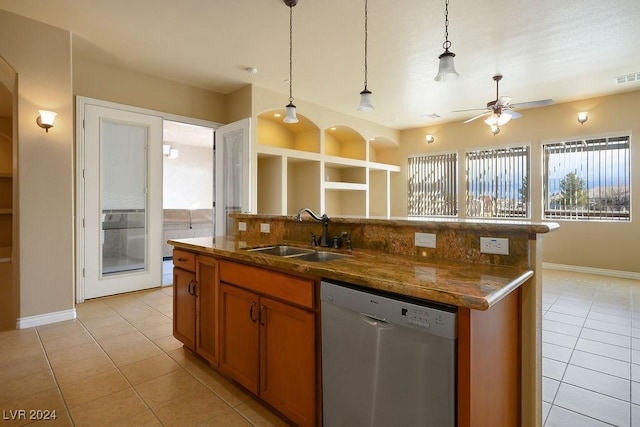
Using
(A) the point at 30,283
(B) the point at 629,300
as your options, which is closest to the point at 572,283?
(B) the point at 629,300

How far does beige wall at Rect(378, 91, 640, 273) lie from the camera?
5.21 meters

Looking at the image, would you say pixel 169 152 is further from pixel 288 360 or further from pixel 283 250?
pixel 288 360

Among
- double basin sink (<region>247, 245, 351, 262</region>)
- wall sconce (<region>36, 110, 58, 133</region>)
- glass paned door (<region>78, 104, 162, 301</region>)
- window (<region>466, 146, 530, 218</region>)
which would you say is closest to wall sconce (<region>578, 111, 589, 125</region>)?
window (<region>466, 146, 530, 218</region>)

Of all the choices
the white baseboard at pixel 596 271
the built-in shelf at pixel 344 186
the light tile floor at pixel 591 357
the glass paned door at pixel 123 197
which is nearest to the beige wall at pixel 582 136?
the white baseboard at pixel 596 271

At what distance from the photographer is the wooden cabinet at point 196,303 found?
2.31 meters

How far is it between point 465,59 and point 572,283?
12.0 ft

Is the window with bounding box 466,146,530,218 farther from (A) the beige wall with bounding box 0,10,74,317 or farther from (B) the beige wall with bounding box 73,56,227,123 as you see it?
(A) the beige wall with bounding box 0,10,74,317

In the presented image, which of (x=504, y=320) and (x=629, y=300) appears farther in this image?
(x=629, y=300)

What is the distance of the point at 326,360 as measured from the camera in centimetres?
156

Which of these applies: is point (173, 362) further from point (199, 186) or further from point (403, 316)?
point (199, 186)

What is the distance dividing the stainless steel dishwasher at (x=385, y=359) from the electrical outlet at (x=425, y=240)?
2.21ft

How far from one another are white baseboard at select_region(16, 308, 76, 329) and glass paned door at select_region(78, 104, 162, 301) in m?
0.63

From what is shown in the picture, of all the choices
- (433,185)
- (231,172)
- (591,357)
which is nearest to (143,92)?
(231,172)

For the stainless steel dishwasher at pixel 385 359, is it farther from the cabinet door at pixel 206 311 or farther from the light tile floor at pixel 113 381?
the cabinet door at pixel 206 311
